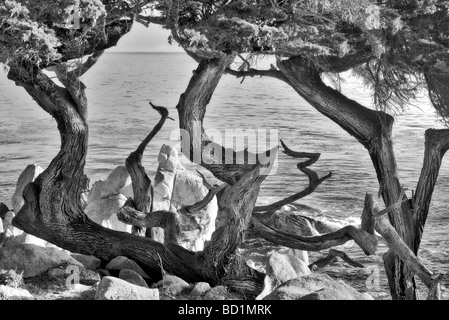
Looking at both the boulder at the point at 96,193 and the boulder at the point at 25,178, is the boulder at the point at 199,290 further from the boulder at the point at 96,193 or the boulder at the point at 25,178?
the boulder at the point at 96,193

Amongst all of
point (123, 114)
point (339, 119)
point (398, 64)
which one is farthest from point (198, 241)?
point (123, 114)

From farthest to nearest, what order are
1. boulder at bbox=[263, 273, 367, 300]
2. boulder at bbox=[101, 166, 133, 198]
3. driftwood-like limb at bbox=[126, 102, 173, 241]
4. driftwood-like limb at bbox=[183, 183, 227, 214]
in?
boulder at bbox=[101, 166, 133, 198], driftwood-like limb at bbox=[126, 102, 173, 241], driftwood-like limb at bbox=[183, 183, 227, 214], boulder at bbox=[263, 273, 367, 300]

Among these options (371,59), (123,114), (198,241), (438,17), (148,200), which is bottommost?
(123,114)

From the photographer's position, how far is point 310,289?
8.01m

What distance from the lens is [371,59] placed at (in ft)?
36.1

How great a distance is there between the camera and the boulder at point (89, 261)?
33.5 ft

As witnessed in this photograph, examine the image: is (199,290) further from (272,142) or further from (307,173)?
(272,142)

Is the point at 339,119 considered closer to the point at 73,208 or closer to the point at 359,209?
the point at 73,208

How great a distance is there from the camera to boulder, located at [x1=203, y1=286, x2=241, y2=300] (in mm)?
9048

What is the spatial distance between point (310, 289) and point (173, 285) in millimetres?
1926

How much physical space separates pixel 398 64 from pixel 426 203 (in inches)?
92.8

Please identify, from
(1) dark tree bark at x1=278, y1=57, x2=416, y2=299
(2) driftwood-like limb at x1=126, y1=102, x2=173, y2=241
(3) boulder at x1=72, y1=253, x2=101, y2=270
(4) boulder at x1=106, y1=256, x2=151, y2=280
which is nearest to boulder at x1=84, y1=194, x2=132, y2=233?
(2) driftwood-like limb at x1=126, y1=102, x2=173, y2=241

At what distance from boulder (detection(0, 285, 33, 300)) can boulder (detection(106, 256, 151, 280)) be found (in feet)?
5.54

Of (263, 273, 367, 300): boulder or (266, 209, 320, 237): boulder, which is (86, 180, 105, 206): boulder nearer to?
(266, 209, 320, 237): boulder
